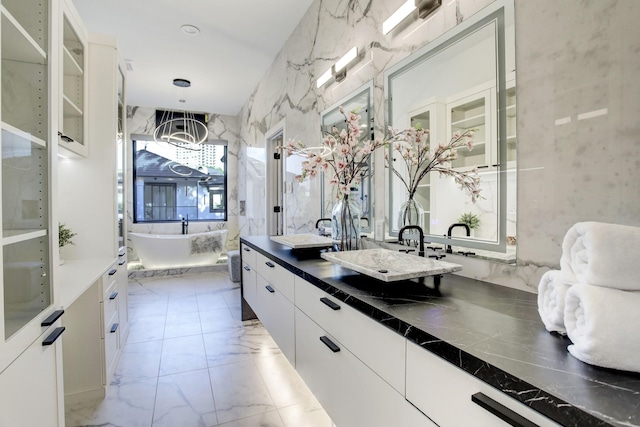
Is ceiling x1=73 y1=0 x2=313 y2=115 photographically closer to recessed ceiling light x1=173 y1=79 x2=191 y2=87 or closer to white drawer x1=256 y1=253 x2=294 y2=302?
recessed ceiling light x1=173 y1=79 x2=191 y2=87

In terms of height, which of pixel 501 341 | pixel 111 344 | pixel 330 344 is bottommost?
pixel 111 344

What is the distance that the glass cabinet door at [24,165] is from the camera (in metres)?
0.91

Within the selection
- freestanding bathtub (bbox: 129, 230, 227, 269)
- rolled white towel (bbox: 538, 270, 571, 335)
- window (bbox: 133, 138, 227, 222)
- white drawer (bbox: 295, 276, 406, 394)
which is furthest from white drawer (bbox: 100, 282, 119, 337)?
window (bbox: 133, 138, 227, 222)

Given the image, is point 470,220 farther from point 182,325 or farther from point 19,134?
point 182,325

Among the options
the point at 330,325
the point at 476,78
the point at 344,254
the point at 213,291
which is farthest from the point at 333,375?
the point at 213,291

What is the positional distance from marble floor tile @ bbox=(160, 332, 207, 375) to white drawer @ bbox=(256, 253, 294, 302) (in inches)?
33.3

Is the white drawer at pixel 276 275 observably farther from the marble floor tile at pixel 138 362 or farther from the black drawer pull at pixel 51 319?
the marble floor tile at pixel 138 362

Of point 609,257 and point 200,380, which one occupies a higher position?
point 609,257

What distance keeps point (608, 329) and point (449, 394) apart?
0.34m

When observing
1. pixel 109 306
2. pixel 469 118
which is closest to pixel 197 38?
pixel 109 306

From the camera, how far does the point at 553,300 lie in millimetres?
750

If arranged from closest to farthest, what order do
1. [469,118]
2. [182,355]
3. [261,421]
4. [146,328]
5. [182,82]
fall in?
[469,118], [261,421], [182,355], [146,328], [182,82]

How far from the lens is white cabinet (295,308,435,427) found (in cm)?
93

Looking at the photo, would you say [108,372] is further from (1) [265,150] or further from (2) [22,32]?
(1) [265,150]
